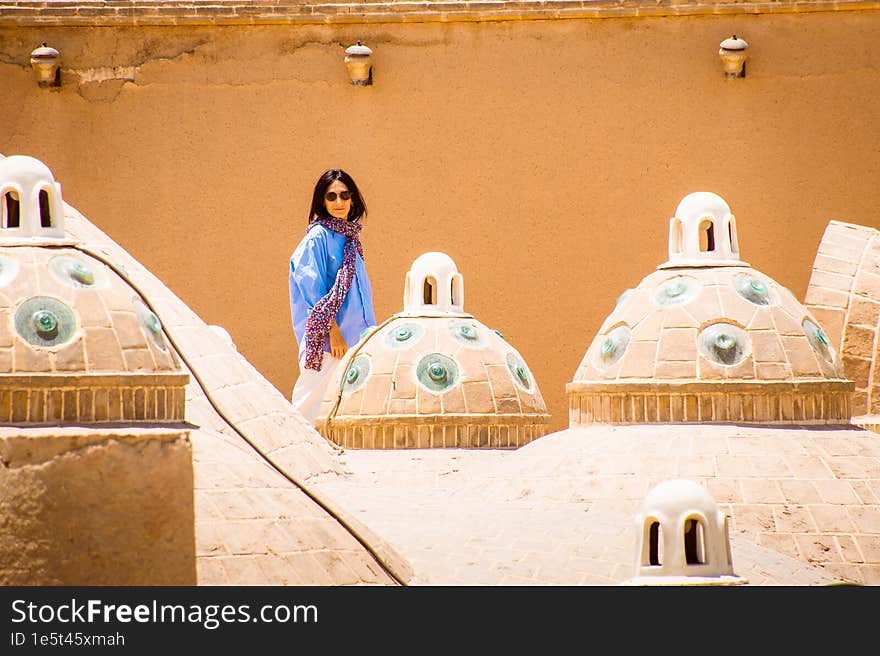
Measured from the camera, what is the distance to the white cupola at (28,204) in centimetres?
780

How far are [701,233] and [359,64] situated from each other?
461 cm

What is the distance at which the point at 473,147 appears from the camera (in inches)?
575

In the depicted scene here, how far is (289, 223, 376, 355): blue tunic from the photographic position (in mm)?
11398

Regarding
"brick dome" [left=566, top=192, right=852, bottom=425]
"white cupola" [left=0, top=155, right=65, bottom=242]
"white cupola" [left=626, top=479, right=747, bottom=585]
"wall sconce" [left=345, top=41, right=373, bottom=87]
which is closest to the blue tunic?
"brick dome" [left=566, top=192, right=852, bottom=425]

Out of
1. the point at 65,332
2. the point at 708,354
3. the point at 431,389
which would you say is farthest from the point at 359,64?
the point at 65,332

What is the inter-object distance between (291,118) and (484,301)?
1.99m

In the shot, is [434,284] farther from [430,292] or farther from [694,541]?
[694,541]

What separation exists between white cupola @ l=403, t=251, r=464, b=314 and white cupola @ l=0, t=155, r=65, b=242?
360cm

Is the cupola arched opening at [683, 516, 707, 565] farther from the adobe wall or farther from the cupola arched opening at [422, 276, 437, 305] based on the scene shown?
the cupola arched opening at [422, 276, 437, 305]

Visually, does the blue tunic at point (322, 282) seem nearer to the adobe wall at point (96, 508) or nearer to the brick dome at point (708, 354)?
the brick dome at point (708, 354)

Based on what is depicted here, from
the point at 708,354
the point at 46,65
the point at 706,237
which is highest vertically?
the point at 46,65

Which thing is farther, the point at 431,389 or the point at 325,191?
the point at 325,191

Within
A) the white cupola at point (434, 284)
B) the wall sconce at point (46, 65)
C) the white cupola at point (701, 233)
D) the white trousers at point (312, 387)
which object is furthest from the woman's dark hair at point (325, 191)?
the wall sconce at point (46, 65)

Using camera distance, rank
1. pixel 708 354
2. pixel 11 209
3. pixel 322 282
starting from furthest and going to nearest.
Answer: pixel 322 282 < pixel 708 354 < pixel 11 209
